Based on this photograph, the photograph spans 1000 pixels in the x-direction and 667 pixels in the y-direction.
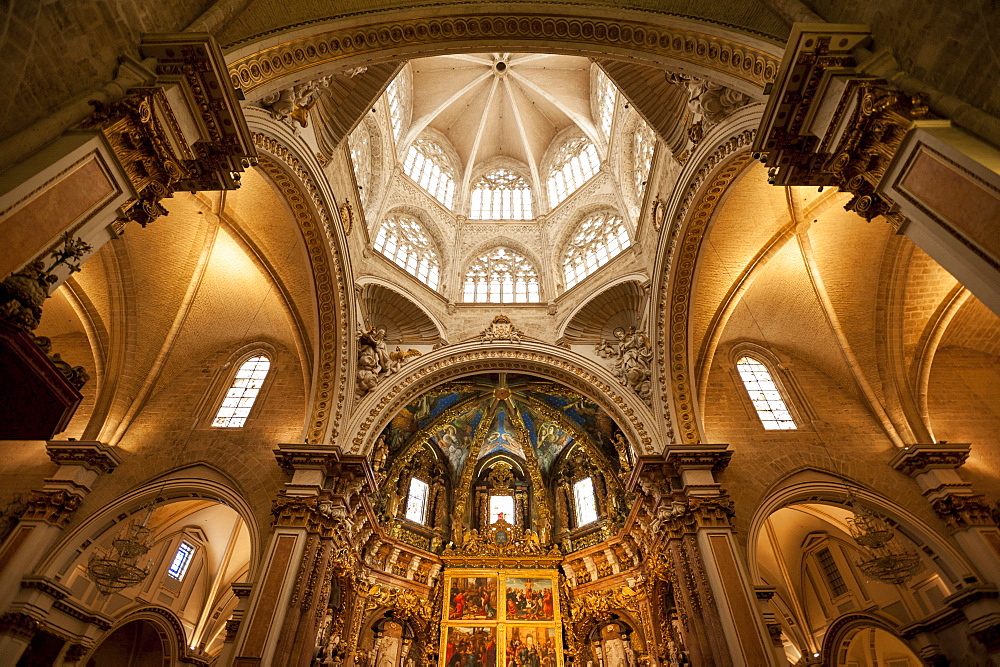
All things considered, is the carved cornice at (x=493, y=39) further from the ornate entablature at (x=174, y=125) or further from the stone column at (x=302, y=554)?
the stone column at (x=302, y=554)

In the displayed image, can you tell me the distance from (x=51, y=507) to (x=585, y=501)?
550 inches

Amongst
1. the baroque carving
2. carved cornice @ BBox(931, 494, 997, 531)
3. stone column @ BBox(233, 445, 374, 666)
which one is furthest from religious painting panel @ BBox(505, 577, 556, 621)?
carved cornice @ BBox(931, 494, 997, 531)

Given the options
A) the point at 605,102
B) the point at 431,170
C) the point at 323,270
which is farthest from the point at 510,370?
the point at 605,102

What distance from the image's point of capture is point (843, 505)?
40.0 ft

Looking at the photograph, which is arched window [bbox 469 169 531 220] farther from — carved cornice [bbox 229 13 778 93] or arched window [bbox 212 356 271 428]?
carved cornice [bbox 229 13 778 93]

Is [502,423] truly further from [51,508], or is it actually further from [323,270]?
[51,508]

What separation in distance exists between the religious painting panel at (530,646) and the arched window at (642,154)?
41.6 ft

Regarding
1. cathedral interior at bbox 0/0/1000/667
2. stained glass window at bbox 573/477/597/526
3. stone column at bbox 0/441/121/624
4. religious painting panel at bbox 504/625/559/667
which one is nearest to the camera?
cathedral interior at bbox 0/0/1000/667

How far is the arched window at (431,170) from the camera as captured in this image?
1984 cm

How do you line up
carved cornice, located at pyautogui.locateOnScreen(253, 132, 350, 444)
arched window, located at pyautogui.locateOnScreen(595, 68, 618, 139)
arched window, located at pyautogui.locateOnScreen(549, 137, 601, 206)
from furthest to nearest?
arched window, located at pyautogui.locateOnScreen(549, 137, 601, 206), arched window, located at pyautogui.locateOnScreen(595, 68, 618, 139), carved cornice, located at pyautogui.locateOnScreen(253, 132, 350, 444)

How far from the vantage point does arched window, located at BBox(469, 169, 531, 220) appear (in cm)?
2089

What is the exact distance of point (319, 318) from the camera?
539 inches

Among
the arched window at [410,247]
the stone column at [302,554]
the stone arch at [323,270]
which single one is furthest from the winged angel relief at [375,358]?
the arched window at [410,247]

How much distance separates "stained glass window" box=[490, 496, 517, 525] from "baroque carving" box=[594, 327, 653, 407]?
6.94m
